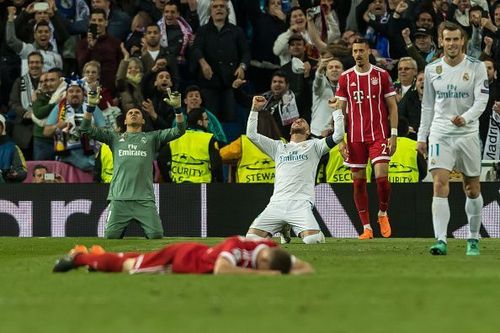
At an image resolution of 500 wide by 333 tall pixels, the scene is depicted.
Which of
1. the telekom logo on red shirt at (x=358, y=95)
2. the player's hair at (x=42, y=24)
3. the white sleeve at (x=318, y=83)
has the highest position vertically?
the player's hair at (x=42, y=24)

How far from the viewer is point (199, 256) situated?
1071 cm

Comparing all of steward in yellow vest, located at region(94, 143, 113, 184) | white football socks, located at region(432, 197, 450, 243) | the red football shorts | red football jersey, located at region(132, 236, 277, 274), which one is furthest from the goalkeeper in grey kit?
red football jersey, located at region(132, 236, 277, 274)

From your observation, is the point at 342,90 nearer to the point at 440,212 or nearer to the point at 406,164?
the point at 406,164

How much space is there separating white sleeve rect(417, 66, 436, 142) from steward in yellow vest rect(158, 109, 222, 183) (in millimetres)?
6800

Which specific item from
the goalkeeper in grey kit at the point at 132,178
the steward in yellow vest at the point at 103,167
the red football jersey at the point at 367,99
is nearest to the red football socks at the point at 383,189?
the red football jersey at the point at 367,99

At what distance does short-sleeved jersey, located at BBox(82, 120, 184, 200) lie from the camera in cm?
1902

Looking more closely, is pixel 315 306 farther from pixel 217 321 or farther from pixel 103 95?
pixel 103 95

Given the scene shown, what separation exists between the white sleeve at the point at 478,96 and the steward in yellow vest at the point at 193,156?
23.8ft

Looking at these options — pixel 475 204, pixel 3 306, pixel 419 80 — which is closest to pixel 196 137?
pixel 419 80

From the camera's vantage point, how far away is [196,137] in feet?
67.6

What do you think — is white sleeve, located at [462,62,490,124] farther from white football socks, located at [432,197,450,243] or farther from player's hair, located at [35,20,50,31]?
player's hair, located at [35,20,50,31]

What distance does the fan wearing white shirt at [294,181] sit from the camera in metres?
17.0

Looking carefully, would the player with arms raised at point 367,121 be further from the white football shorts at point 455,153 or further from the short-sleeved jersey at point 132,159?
the white football shorts at point 455,153

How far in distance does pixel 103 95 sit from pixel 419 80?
5449mm
